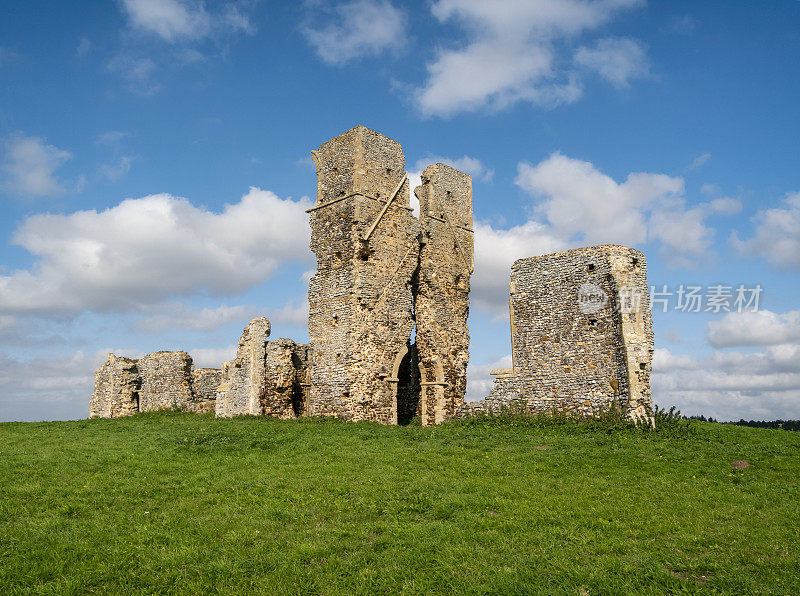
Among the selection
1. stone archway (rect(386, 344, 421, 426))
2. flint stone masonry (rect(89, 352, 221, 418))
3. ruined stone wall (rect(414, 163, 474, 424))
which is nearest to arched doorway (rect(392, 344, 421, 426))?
stone archway (rect(386, 344, 421, 426))

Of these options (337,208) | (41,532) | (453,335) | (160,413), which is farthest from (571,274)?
(160,413)

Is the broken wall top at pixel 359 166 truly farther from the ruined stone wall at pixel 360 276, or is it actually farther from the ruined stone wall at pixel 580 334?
the ruined stone wall at pixel 580 334

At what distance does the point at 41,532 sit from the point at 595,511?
861 centimetres

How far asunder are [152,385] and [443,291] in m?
16.8

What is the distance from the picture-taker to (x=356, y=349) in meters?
22.2

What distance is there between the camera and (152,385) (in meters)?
30.1

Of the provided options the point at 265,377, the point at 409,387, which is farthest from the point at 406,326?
the point at 265,377

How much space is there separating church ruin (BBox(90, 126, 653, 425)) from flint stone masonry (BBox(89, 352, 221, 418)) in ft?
0.32

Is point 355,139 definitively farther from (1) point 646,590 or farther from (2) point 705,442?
(1) point 646,590

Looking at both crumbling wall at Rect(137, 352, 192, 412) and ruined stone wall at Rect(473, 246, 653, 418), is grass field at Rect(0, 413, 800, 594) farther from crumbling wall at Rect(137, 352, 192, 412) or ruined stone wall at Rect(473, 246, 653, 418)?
crumbling wall at Rect(137, 352, 192, 412)

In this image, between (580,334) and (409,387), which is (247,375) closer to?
(409,387)

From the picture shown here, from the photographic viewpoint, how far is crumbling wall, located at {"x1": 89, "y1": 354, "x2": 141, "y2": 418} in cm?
3061

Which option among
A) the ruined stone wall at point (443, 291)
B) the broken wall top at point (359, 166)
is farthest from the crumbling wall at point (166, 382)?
the ruined stone wall at point (443, 291)

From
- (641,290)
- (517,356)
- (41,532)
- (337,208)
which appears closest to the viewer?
(41,532)
